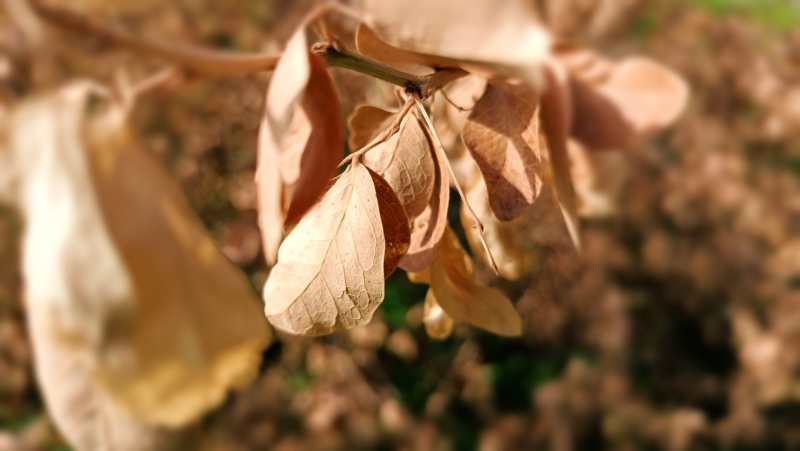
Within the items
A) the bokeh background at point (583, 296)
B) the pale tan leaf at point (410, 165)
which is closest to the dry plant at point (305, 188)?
the pale tan leaf at point (410, 165)

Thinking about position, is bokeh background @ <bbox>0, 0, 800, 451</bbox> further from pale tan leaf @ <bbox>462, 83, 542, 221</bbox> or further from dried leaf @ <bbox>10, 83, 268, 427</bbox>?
pale tan leaf @ <bbox>462, 83, 542, 221</bbox>

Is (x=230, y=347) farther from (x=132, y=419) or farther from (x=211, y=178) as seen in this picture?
(x=211, y=178)

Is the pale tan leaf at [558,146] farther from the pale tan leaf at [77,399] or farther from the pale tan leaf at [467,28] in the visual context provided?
the pale tan leaf at [77,399]

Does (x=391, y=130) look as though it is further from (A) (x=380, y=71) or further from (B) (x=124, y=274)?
(B) (x=124, y=274)

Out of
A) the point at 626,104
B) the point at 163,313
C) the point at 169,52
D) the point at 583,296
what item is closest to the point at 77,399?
the point at 163,313

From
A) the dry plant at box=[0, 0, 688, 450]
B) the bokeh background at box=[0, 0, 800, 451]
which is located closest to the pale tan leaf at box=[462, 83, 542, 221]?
the dry plant at box=[0, 0, 688, 450]

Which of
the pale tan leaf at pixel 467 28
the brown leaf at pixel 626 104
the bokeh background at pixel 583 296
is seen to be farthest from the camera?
the bokeh background at pixel 583 296

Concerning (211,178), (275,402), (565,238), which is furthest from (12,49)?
(565,238)

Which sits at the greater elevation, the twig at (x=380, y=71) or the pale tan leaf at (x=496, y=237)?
the twig at (x=380, y=71)
